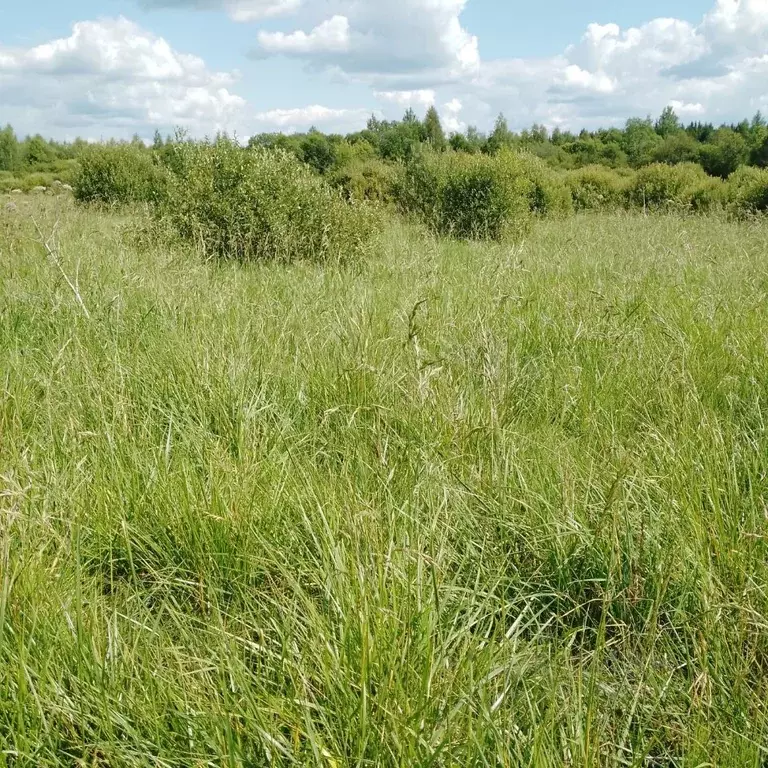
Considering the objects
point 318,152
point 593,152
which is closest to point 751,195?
point 318,152

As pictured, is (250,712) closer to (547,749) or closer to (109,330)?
(547,749)

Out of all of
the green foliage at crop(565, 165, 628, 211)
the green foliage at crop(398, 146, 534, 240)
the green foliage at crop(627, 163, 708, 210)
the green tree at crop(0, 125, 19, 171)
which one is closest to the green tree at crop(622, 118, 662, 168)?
the green foliage at crop(565, 165, 628, 211)

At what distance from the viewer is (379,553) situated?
134 centimetres

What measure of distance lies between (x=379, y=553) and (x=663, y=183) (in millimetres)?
18545

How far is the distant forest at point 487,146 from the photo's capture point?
78.8ft

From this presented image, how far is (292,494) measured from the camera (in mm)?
2047

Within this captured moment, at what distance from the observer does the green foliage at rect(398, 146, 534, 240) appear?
1114 centimetres

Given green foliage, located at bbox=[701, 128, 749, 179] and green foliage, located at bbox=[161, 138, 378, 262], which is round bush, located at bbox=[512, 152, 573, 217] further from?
green foliage, located at bbox=[701, 128, 749, 179]

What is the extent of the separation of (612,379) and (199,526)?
2068 mm

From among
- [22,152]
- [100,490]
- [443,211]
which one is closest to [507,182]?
[443,211]

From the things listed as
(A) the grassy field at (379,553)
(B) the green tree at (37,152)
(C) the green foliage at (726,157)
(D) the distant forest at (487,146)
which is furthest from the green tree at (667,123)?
Result: (A) the grassy field at (379,553)

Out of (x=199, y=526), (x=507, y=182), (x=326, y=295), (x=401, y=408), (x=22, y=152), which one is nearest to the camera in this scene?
(x=199, y=526)

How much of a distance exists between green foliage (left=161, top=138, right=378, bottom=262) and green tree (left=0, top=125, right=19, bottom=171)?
50.0 m

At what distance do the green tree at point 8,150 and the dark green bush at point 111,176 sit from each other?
133 ft
